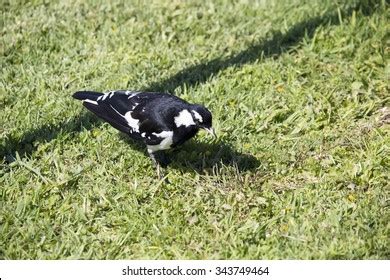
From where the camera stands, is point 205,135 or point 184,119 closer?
point 184,119

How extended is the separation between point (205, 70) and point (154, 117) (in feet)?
5.27

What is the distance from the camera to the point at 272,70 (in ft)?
20.2

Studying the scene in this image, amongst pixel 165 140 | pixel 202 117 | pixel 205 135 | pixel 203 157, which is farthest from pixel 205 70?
Answer: pixel 202 117

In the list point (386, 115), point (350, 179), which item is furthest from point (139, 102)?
point (386, 115)

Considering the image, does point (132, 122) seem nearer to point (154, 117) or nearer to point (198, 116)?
point (154, 117)

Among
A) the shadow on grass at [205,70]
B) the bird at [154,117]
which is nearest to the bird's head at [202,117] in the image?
the bird at [154,117]

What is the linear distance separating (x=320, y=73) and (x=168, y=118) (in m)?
2.05

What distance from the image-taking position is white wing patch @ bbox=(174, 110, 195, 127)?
15.0 feet

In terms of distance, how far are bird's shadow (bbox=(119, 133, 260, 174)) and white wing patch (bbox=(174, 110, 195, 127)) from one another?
478 mm

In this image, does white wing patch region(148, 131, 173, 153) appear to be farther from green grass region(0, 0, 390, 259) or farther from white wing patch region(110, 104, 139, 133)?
green grass region(0, 0, 390, 259)

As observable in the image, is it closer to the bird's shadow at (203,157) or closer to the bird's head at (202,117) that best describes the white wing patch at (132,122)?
the bird's shadow at (203,157)

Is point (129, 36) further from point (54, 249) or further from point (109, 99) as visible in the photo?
point (54, 249)

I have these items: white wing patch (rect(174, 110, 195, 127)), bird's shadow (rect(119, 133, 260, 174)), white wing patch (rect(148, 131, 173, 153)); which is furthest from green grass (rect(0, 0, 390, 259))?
white wing patch (rect(174, 110, 195, 127))

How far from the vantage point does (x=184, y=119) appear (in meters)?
4.62
